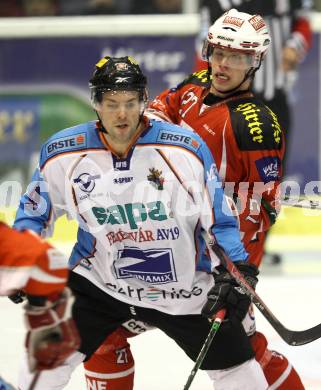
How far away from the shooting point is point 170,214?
3.66 meters

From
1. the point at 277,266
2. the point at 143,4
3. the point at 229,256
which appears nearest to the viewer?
the point at 229,256

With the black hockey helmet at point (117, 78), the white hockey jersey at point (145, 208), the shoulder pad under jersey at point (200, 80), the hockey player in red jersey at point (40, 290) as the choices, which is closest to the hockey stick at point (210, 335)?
the white hockey jersey at point (145, 208)

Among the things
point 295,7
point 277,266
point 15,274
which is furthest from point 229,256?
point 295,7

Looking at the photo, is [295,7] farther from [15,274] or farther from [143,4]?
[15,274]

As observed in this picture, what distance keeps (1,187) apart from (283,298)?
218 cm

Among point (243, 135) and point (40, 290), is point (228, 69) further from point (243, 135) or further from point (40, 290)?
point (40, 290)

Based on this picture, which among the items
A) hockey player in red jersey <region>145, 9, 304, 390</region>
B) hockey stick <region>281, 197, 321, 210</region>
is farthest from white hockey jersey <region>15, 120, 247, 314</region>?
hockey stick <region>281, 197, 321, 210</region>

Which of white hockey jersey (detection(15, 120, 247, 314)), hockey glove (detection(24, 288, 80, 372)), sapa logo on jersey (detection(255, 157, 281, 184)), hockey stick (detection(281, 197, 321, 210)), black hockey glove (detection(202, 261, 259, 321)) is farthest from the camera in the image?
hockey stick (detection(281, 197, 321, 210))

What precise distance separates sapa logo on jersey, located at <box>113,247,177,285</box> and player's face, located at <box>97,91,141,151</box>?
1.12 ft

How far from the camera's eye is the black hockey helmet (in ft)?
11.8

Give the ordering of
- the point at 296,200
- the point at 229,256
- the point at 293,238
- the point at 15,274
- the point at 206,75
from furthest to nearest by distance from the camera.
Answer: the point at 293,238 < the point at 296,200 < the point at 206,75 < the point at 229,256 < the point at 15,274

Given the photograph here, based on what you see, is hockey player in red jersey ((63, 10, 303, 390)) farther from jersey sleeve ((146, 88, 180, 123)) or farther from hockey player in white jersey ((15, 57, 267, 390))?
hockey player in white jersey ((15, 57, 267, 390))

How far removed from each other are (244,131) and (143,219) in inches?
28.1

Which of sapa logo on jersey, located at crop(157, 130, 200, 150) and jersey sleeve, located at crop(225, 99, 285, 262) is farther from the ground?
sapa logo on jersey, located at crop(157, 130, 200, 150)
